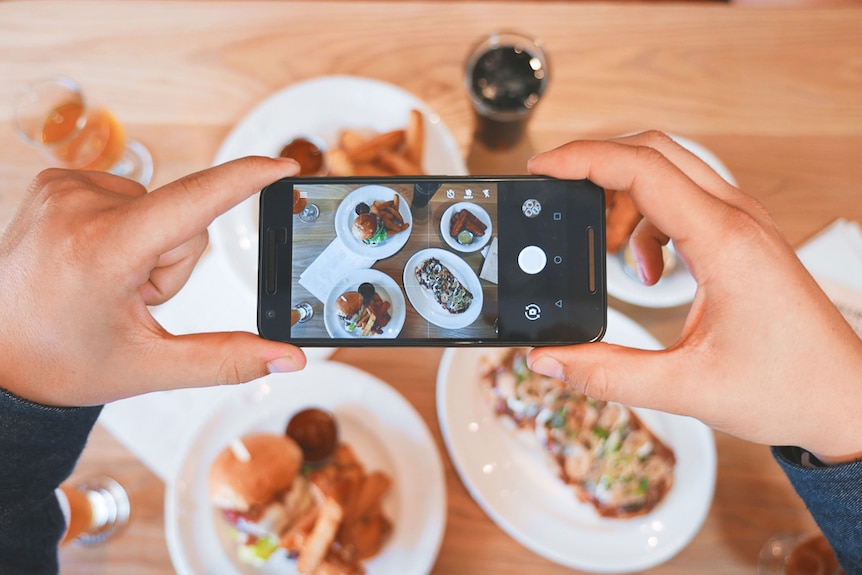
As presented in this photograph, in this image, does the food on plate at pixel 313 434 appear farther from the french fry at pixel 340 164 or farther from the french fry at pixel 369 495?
the french fry at pixel 340 164

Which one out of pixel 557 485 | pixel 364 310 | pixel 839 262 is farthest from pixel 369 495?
pixel 839 262

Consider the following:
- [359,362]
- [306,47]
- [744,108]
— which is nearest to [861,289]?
[744,108]

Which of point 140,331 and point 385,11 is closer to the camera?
point 140,331

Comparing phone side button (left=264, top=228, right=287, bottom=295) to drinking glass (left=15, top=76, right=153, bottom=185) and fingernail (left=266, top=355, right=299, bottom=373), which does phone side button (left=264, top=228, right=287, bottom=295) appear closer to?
fingernail (left=266, top=355, right=299, bottom=373)

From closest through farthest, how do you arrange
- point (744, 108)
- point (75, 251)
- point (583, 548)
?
point (75, 251) < point (583, 548) < point (744, 108)

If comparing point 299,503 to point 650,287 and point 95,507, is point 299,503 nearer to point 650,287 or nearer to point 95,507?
point 95,507

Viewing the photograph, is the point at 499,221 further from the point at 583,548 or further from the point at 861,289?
the point at 861,289

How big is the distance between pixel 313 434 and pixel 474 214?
1.77 ft

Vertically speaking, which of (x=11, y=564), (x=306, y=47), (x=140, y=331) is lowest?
(x=11, y=564)

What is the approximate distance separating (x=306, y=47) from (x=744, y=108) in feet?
2.82

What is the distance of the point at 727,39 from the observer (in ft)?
3.99

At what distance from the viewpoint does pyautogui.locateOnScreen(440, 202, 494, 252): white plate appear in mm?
777

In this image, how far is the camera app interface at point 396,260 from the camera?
2.50 feet

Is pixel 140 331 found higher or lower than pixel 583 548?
higher
